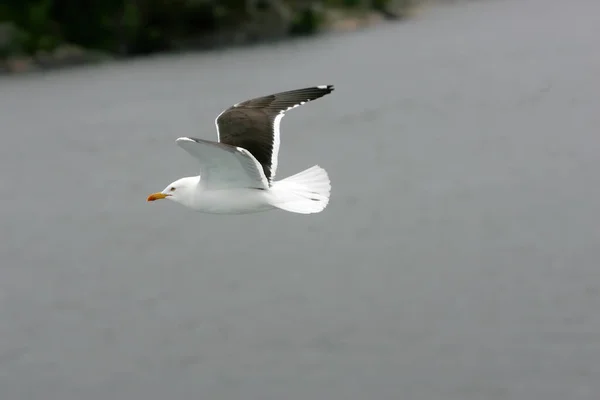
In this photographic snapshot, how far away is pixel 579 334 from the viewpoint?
432 inches

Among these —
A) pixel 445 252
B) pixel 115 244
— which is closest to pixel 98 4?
pixel 115 244

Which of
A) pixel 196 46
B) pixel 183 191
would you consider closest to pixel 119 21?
pixel 196 46

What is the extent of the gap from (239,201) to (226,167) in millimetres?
280

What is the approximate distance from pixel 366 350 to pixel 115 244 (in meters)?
5.82

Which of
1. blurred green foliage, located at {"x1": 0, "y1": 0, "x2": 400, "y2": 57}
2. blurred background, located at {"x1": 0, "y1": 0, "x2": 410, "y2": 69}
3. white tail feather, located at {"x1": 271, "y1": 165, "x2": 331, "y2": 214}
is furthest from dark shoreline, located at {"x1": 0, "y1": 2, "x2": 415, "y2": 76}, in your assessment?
white tail feather, located at {"x1": 271, "y1": 165, "x2": 331, "y2": 214}

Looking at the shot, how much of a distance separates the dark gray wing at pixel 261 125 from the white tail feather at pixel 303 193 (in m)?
0.20

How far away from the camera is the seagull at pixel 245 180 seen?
23.0 ft

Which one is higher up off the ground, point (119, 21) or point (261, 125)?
point (261, 125)

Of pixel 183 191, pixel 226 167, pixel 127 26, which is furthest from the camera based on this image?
pixel 127 26

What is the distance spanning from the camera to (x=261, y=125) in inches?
311

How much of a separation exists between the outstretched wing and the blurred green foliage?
29.2 m

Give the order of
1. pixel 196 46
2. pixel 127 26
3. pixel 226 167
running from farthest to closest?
pixel 196 46 → pixel 127 26 → pixel 226 167

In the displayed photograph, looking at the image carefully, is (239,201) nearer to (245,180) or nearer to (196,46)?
(245,180)

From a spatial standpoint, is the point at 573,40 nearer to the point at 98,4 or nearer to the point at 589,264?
the point at 98,4
